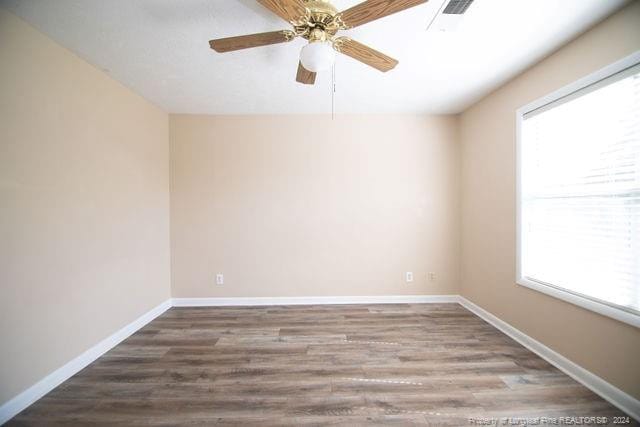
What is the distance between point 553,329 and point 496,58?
7.59 ft

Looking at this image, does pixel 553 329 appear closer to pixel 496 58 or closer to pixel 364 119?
pixel 496 58

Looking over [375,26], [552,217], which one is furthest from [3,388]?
[552,217]

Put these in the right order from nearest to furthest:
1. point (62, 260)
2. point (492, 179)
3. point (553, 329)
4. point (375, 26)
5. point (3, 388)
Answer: point (3, 388)
point (375, 26)
point (62, 260)
point (553, 329)
point (492, 179)

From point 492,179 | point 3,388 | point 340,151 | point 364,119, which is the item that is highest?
point 364,119

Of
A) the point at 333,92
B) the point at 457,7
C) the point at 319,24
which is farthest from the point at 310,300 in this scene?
the point at 457,7

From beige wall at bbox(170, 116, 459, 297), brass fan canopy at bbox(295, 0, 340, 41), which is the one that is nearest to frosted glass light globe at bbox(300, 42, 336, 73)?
brass fan canopy at bbox(295, 0, 340, 41)

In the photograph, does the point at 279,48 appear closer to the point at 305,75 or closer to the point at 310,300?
the point at 305,75

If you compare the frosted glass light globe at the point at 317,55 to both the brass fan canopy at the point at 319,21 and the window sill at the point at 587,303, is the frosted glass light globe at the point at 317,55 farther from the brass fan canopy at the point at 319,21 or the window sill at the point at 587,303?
the window sill at the point at 587,303

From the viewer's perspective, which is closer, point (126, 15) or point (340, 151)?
point (126, 15)

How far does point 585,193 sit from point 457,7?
1.62m

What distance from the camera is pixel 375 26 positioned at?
1638 millimetres

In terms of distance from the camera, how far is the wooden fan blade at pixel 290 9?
3.78 feet

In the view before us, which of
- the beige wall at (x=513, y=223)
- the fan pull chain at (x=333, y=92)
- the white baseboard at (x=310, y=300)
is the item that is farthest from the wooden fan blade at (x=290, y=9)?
the white baseboard at (x=310, y=300)

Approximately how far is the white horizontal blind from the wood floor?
2.61 ft
